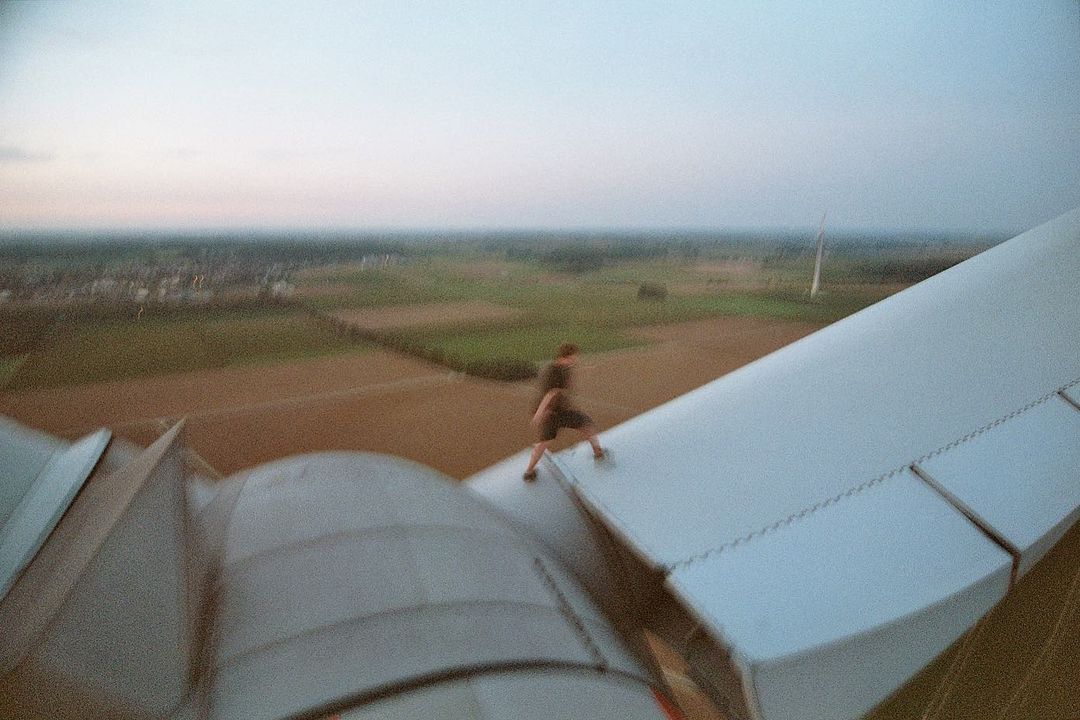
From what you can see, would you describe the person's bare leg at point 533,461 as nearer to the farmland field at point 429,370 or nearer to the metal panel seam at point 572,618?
the metal panel seam at point 572,618

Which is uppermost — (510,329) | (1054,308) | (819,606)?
(1054,308)

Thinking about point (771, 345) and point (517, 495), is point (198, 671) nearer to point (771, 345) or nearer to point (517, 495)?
point (517, 495)

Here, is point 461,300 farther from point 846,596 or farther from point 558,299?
point 846,596

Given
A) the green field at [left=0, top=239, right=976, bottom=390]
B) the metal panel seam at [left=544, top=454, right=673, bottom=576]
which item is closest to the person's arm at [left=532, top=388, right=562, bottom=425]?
the metal panel seam at [left=544, top=454, right=673, bottom=576]

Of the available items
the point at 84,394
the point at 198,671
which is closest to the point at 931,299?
the point at 198,671

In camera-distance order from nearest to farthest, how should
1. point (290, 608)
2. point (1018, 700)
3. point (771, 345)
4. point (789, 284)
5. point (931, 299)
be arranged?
point (290, 608) → point (1018, 700) → point (931, 299) → point (771, 345) → point (789, 284)

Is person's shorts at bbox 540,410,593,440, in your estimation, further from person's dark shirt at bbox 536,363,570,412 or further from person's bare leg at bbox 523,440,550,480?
person's bare leg at bbox 523,440,550,480

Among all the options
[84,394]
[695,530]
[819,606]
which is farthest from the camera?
[84,394]
